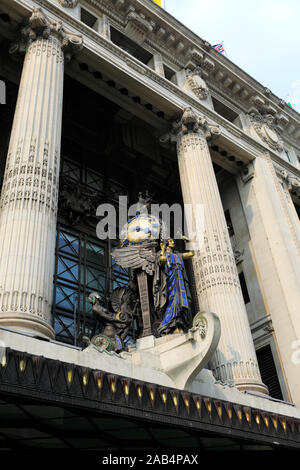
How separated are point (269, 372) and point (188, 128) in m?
10.6

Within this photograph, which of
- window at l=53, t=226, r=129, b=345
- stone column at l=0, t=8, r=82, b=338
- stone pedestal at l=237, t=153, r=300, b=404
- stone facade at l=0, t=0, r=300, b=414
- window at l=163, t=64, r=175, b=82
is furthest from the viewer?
window at l=163, t=64, r=175, b=82

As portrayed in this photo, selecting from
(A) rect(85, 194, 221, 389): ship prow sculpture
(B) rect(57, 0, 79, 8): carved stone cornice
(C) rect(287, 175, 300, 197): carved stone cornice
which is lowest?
(A) rect(85, 194, 221, 389): ship prow sculpture

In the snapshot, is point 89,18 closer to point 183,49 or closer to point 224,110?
point 183,49

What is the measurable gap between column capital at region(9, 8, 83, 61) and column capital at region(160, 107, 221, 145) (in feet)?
17.3

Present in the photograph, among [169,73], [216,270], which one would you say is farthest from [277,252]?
[169,73]

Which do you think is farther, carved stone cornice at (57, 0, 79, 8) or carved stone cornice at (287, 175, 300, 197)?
carved stone cornice at (287, 175, 300, 197)

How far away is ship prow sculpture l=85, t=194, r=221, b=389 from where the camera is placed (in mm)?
11742

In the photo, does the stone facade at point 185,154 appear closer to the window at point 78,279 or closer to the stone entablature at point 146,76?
the stone entablature at point 146,76

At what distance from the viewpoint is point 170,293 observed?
14250 millimetres

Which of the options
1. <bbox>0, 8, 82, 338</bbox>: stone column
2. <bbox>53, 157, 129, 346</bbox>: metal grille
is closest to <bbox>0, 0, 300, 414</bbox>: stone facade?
<bbox>0, 8, 82, 338</bbox>: stone column

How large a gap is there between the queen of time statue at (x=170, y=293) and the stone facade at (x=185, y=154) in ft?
6.59

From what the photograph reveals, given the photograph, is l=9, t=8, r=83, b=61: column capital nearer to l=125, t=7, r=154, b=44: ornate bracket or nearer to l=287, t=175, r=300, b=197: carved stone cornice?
l=125, t=7, r=154, b=44: ornate bracket

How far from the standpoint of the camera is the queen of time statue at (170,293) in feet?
44.5

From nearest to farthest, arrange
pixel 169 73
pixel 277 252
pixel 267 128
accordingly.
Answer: pixel 277 252 < pixel 169 73 < pixel 267 128
